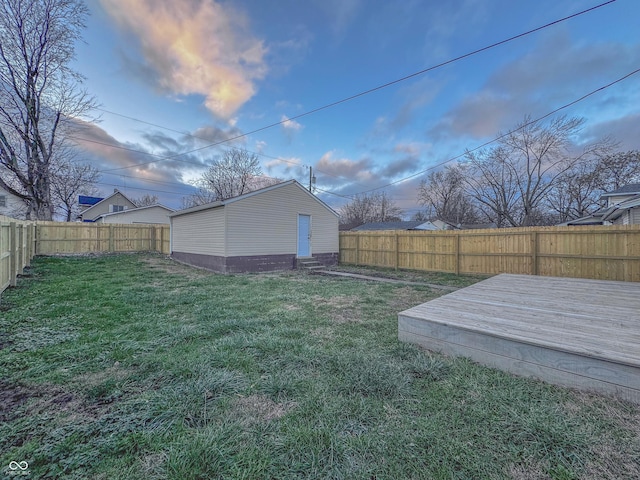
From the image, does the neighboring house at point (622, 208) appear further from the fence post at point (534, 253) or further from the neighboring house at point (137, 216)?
the neighboring house at point (137, 216)

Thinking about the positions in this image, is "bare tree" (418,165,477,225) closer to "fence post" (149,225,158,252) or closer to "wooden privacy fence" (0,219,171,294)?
"fence post" (149,225,158,252)

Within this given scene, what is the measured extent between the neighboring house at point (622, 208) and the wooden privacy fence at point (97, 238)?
62.5 ft

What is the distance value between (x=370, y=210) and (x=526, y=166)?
22.6m

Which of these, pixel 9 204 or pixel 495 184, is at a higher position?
pixel 495 184

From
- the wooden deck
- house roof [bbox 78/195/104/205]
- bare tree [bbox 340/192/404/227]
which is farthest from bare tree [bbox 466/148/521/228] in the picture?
house roof [bbox 78/195/104/205]

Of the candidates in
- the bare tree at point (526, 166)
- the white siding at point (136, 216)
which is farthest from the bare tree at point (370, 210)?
the white siding at point (136, 216)

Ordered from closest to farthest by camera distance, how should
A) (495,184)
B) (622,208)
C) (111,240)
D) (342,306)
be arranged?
(342,306), (622,208), (111,240), (495,184)

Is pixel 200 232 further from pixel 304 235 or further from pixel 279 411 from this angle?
pixel 279 411

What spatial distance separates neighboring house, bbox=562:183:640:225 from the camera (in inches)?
298

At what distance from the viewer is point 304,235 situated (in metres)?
11.2

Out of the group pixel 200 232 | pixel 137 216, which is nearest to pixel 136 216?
pixel 137 216

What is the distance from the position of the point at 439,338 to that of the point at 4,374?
A: 407cm

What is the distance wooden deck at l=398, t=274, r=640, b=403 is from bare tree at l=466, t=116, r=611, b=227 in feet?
53.2

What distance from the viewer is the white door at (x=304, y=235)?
36.3 feet
